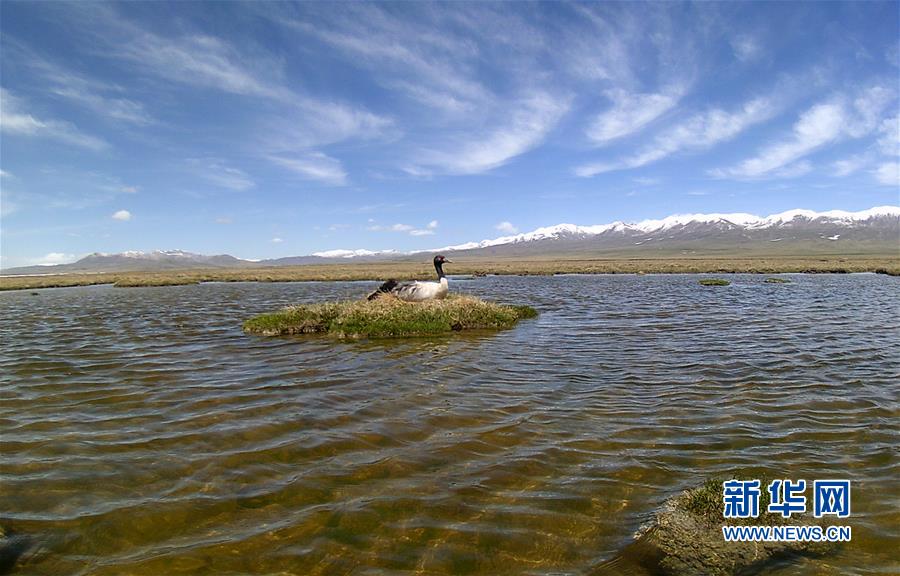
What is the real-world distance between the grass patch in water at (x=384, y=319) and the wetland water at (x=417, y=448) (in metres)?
2.71

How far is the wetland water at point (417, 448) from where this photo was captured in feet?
16.3

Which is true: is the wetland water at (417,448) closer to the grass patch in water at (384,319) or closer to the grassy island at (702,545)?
the grassy island at (702,545)

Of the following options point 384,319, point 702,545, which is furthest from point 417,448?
point 384,319

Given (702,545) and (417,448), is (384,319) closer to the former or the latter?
(417,448)

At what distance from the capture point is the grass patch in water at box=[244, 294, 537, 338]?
1828 centimetres

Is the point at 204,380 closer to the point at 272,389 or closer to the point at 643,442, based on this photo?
the point at 272,389

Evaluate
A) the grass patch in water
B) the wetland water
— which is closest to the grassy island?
the wetland water

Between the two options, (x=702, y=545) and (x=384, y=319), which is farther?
(x=384, y=319)

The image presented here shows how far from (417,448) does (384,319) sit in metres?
11.4

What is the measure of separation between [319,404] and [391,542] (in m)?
5.15

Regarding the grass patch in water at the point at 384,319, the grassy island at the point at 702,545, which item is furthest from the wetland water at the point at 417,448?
the grass patch in water at the point at 384,319

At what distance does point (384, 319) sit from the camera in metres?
18.6

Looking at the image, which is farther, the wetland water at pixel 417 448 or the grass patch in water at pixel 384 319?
the grass patch in water at pixel 384 319

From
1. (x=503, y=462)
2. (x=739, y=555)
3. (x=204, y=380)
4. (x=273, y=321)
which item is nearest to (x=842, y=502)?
(x=739, y=555)
